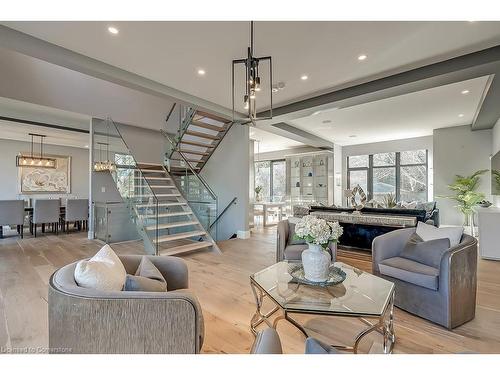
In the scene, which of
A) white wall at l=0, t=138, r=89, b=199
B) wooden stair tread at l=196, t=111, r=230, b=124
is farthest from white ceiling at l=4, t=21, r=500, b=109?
white wall at l=0, t=138, r=89, b=199

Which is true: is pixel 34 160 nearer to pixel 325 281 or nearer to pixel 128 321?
pixel 128 321

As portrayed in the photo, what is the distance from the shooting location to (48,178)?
27.6ft

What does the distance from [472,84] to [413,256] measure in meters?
3.52

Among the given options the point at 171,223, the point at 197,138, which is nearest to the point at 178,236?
the point at 171,223

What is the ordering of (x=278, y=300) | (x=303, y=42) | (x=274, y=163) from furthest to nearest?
(x=274, y=163) → (x=303, y=42) → (x=278, y=300)

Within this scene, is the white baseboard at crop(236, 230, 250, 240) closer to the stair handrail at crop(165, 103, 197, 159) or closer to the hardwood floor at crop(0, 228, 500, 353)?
the hardwood floor at crop(0, 228, 500, 353)

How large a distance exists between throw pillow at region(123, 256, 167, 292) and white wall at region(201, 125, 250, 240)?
4.17 meters

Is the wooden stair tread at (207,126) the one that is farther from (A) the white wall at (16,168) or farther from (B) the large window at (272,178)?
(A) the white wall at (16,168)

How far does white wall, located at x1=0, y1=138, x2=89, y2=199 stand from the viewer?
7.68m

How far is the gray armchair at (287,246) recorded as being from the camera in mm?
3160

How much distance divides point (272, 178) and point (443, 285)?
32.4 ft

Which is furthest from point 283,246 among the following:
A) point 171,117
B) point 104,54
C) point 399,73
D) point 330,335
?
point 171,117

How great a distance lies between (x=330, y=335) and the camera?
2055mm
